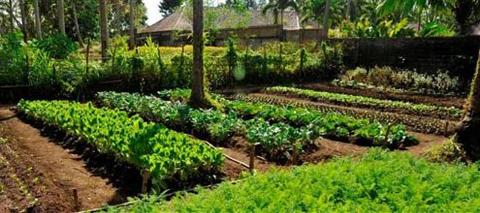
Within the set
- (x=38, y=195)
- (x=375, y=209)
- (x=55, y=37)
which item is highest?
(x=55, y=37)

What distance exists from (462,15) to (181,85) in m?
12.1

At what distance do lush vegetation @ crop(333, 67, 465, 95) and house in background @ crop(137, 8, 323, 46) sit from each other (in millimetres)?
8152

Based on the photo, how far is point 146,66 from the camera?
16781 millimetres

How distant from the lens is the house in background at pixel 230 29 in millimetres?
27984

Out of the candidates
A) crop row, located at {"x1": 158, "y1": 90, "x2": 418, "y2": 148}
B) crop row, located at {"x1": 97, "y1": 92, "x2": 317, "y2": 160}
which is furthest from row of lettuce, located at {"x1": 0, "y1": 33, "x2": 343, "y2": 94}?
crop row, located at {"x1": 158, "y1": 90, "x2": 418, "y2": 148}

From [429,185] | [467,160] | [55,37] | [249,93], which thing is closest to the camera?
[429,185]

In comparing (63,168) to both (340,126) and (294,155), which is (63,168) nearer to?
(294,155)

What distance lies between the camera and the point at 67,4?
4241 centimetres

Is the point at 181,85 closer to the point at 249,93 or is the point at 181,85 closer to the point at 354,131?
the point at 249,93

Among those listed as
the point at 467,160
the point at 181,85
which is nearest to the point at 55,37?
the point at 181,85

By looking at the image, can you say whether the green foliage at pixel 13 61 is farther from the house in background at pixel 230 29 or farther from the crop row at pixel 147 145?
the house in background at pixel 230 29

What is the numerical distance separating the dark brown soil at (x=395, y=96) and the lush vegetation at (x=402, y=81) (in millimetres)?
944

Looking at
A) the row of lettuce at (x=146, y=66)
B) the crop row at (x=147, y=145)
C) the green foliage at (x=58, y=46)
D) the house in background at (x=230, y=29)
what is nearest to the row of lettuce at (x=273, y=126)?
the crop row at (x=147, y=145)

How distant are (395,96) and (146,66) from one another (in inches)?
341
